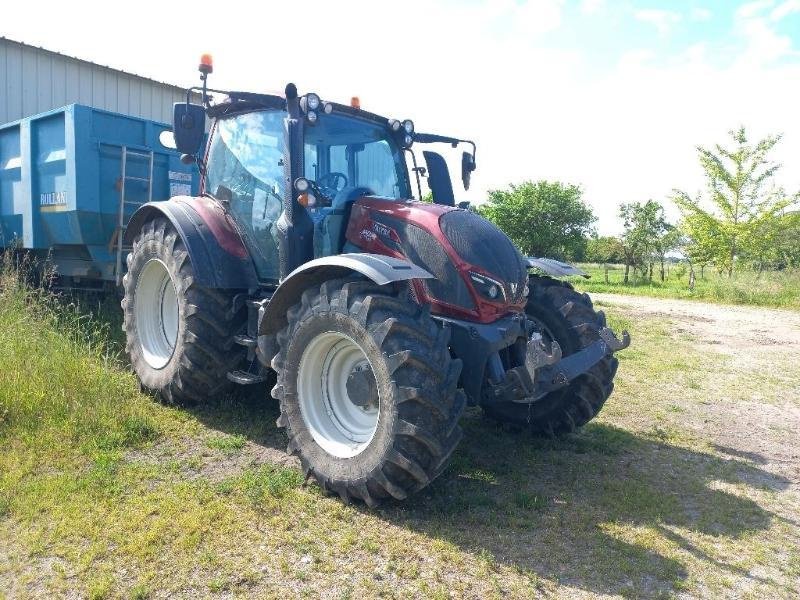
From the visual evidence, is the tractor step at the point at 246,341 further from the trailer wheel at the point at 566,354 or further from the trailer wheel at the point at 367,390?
the trailer wheel at the point at 566,354

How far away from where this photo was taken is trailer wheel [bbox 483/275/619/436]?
4590 millimetres

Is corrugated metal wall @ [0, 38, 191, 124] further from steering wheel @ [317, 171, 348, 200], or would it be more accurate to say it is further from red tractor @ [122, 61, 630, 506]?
steering wheel @ [317, 171, 348, 200]

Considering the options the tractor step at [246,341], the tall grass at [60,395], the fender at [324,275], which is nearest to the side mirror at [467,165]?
the fender at [324,275]

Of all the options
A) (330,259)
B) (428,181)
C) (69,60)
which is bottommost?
(330,259)

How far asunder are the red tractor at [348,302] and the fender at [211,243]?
0.01 metres

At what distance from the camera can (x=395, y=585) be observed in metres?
2.87

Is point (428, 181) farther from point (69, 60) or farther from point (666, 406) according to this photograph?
point (69, 60)

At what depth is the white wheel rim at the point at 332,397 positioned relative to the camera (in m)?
3.88

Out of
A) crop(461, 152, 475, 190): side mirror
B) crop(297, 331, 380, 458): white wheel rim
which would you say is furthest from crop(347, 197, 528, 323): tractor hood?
crop(461, 152, 475, 190): side mirror

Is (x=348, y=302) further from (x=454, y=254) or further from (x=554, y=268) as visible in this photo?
(x=554, y=268)

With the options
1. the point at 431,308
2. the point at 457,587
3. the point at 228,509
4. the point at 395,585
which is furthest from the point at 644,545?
the point at 228,509

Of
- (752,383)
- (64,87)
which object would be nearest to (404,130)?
(752,383)

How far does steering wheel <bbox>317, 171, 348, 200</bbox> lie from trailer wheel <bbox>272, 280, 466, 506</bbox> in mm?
1036

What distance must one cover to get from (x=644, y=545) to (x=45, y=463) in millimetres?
3548
